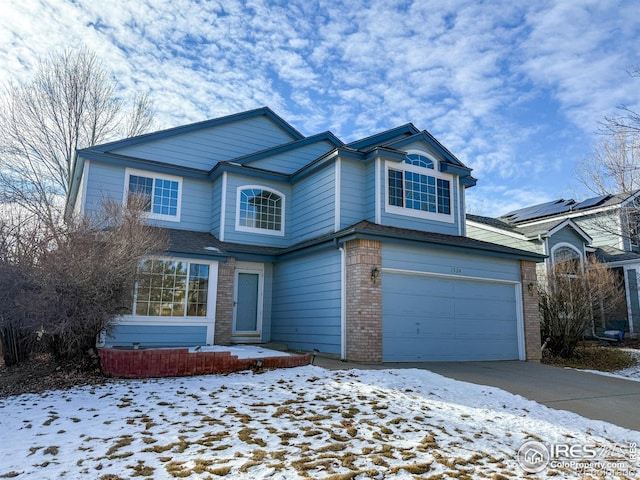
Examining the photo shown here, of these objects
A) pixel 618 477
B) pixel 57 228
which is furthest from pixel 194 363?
pixel 618 477

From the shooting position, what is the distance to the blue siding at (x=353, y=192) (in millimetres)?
11875

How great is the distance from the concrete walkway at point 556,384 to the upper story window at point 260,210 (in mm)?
5093

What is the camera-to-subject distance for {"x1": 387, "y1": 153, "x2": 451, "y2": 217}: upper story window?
12.4 metres

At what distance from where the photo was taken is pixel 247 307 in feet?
43.0

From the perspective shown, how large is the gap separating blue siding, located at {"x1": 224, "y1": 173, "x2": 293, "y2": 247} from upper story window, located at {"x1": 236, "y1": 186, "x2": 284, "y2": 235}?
0.43ft

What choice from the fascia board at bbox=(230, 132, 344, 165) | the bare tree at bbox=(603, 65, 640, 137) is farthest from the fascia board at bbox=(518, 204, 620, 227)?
the bare tree at bbox=(603, 65, 640, 137)

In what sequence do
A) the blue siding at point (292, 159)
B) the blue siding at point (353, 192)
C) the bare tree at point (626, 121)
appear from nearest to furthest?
1. the bare tree at point (626, 121)
2. the blue siding at point (353, 192)
3. the blue siding at point (292, 159)

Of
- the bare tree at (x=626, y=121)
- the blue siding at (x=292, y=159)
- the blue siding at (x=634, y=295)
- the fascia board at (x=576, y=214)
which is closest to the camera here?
the bare tree at (x=626, y=121)

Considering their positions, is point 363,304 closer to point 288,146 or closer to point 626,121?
point 626,121

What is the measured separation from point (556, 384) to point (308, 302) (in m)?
5.88

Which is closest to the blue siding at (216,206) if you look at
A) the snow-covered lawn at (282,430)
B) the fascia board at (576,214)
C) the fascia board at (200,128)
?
the fascia board at (200,128)

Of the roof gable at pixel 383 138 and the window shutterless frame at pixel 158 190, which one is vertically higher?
the roof gable at pixel 383 138

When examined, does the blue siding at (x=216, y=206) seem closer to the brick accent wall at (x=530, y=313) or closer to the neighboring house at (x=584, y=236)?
the brick accent wall at (x=530, y=313)

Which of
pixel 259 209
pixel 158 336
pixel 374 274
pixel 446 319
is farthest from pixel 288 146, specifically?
pixel 446 319
